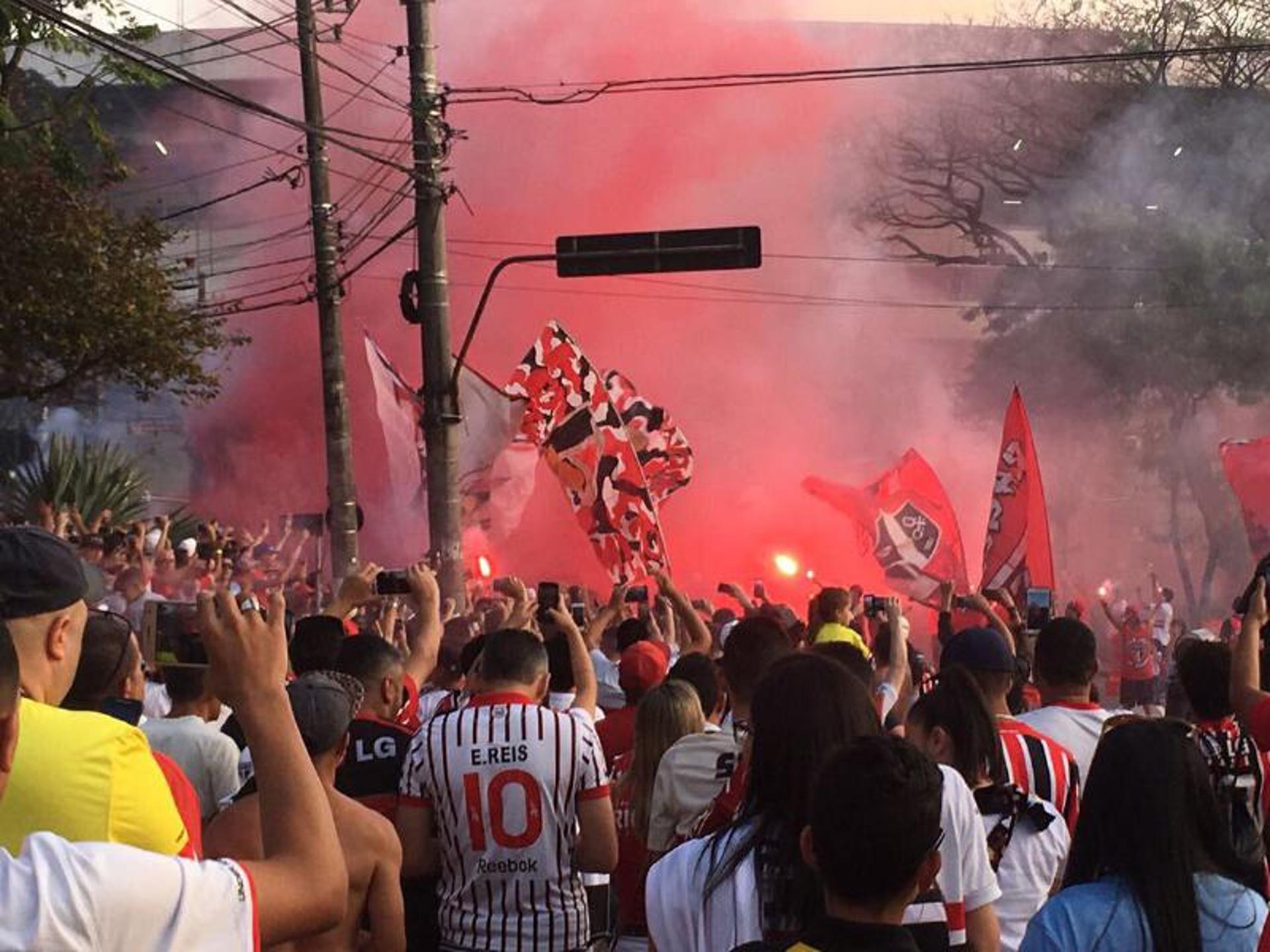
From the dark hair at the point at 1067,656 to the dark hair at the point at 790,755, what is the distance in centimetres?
238

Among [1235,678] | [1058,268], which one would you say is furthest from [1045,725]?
[1058,268]

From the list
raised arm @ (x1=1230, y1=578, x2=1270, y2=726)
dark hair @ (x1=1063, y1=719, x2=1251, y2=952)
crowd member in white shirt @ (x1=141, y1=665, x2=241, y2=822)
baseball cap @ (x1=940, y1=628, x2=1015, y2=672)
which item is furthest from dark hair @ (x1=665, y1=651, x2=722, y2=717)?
dark hair @ (x1=1063, y1=719, x2=1251, y2=952)

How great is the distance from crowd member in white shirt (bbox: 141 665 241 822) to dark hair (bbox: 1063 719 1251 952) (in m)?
3.04

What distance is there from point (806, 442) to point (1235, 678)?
2767 centimetres

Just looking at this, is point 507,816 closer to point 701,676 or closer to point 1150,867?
point 701,676

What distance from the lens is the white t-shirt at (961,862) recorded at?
395 centimetres

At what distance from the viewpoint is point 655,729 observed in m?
5.74

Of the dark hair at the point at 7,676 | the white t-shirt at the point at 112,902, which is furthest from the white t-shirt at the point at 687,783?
the dark hair at the point at 7,676

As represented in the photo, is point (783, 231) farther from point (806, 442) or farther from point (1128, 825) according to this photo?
point (1128, 825)

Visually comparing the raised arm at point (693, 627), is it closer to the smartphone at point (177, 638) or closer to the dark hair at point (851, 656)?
the dark hair at point (851, 656)

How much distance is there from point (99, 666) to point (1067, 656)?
293 centimetres

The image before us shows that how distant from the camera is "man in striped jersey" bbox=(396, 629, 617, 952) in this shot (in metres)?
5.45

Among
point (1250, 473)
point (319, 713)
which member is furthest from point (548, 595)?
point (1250, 473)

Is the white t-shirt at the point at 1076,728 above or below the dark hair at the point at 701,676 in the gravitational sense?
below
